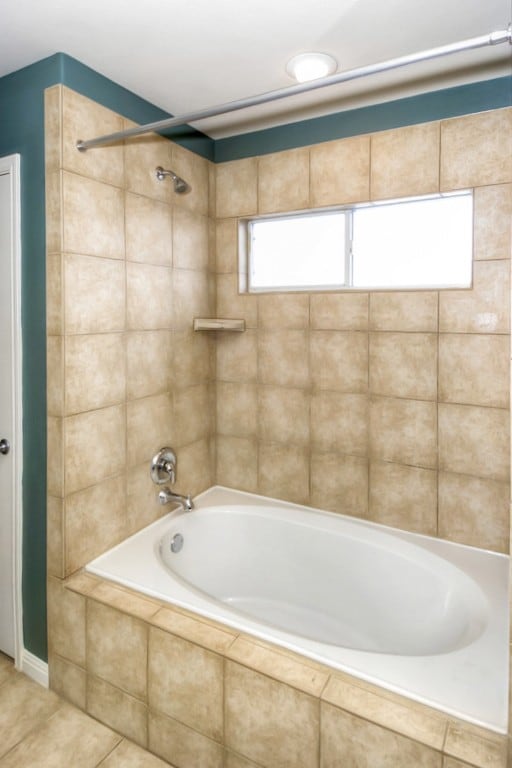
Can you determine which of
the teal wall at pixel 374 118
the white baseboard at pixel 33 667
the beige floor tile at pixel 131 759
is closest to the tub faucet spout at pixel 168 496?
the white baseboard at pixel 33 667

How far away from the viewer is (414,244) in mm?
2254

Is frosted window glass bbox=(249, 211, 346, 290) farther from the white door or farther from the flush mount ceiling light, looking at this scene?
the white door

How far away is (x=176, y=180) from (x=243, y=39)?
719 millimetres

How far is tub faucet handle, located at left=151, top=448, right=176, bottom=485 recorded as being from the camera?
7.70ft

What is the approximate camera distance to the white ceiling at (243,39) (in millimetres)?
1538

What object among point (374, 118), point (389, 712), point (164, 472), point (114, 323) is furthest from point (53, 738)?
point (374, 118)

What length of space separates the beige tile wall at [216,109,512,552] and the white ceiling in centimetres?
25

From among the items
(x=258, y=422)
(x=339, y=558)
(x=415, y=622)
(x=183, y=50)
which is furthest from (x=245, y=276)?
(x=415, y=622)

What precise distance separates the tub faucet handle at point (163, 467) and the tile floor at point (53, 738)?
98 cm

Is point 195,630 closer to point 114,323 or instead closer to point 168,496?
point 168,496

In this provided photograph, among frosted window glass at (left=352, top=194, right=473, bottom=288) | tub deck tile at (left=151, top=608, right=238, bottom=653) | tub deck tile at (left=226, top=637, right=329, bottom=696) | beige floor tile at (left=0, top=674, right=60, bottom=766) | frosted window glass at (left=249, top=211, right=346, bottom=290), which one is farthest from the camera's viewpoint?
frosted window glass at (left=249, top=211, right=346, bottom=290)

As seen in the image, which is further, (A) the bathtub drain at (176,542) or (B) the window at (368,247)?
(A) the bathtub drain at (176,542)

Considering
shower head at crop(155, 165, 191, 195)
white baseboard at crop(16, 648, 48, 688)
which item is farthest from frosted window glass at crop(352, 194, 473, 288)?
white baseboard at crop(16, 648, 48, 688)

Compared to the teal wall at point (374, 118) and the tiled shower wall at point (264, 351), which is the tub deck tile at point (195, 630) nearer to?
the tiled shower wall at point (264, 351)
